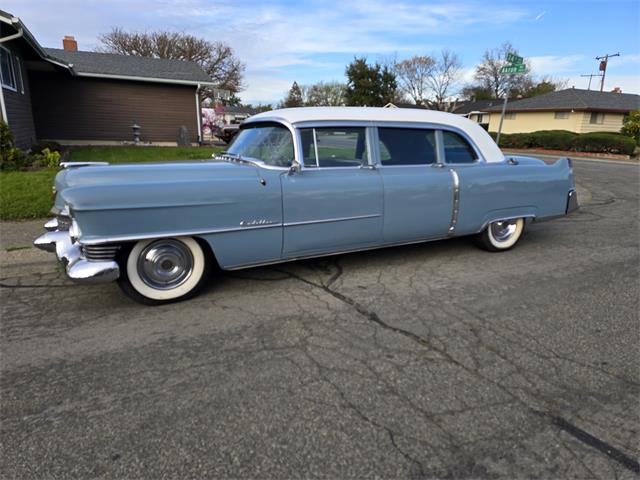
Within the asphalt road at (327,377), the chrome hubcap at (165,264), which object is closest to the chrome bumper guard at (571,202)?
the asphalt road at (327,377)

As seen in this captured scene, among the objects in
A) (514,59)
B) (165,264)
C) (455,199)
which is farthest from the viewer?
(514,59)

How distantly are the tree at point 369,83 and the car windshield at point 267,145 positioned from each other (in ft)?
Answer: 154

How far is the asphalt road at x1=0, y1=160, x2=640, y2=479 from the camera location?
2.02m

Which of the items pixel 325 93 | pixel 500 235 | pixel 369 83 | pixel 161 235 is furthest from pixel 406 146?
pixel 325 93

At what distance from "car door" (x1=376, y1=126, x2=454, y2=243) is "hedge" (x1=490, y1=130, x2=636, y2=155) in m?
24.8

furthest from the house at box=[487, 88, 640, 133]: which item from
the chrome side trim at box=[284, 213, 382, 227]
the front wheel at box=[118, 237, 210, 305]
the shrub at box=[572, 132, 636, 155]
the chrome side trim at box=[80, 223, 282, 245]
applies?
the front wheel at box=[118, 237, 210, 305]

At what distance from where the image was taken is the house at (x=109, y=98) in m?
17.2

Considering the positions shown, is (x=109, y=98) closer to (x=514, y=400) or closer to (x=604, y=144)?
(x=514, y=400)

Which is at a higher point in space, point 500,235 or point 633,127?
point 633,127

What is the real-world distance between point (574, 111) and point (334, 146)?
35.4m

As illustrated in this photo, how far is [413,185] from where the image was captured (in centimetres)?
443

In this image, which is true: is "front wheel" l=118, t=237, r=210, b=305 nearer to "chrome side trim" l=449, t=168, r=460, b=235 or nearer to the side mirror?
the side mirror

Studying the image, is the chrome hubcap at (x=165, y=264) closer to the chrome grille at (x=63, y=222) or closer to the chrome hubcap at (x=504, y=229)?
the chrome grille at (x=63, y=222)

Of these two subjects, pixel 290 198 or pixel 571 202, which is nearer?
pixel 290 198
